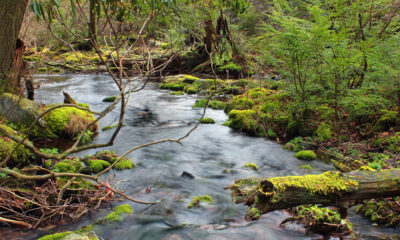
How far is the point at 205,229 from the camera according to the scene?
13.9 feet

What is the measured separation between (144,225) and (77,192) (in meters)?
1.23

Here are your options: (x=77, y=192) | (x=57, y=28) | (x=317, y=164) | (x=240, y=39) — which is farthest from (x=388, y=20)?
(x=57, y=28)

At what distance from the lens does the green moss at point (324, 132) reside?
740cm

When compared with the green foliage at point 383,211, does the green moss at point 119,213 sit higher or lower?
lower

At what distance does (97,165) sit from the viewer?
19.5 ft

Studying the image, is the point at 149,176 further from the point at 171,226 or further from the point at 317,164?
the point at 317,164

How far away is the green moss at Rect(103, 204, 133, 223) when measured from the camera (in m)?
4.26

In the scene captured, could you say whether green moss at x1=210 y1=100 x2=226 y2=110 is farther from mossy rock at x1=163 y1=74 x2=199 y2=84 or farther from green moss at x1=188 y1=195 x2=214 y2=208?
green moss at x1=188 y1=195 x2=214 y2=208

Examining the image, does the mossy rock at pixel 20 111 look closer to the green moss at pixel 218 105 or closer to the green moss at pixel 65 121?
the green moss at pixel 65 121

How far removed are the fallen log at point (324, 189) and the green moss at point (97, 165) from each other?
358 cm

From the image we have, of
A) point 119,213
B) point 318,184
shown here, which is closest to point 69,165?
point 119,213

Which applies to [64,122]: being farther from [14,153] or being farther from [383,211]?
[383,211]

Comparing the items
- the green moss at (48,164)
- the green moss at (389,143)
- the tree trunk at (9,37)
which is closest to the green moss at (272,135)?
the green moss at (389,143)

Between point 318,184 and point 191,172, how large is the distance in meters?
3.27
